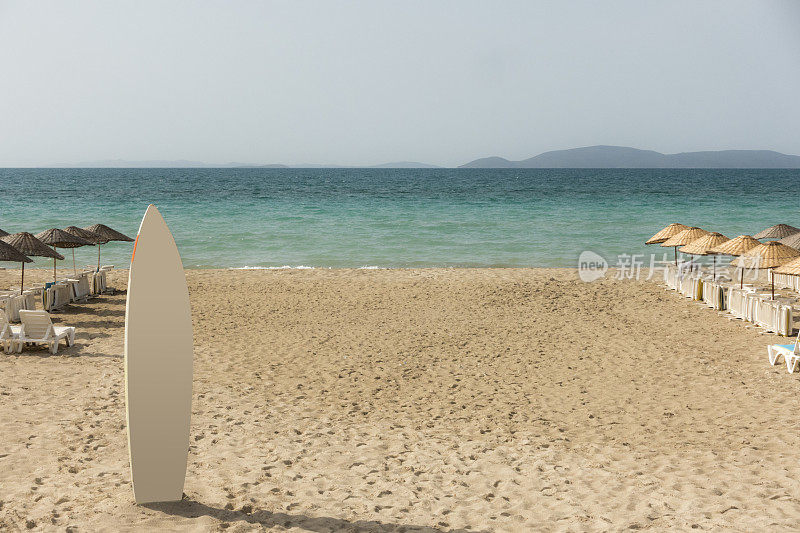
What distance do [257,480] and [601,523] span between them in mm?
2996

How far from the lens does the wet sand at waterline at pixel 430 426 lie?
16.6 ft

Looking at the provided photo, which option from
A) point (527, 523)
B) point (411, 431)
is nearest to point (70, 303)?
point (411, 431)

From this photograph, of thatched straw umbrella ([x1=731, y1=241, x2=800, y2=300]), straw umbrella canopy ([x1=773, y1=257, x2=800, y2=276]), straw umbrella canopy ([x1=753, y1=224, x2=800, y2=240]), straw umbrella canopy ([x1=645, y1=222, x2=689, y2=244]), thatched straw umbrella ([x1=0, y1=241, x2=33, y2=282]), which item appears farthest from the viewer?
straw umbrella canopy ([x1=645, y1=222, x2=689, y2=244])

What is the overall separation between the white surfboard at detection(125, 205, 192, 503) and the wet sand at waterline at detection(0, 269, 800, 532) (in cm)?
51

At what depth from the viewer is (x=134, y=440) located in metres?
4.70

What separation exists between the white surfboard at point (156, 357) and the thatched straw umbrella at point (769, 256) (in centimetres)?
1133

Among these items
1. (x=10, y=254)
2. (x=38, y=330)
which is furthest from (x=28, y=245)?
(x=38, y=330)

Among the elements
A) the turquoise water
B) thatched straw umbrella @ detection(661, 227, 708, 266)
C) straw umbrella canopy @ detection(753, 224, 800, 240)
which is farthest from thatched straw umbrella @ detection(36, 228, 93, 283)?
straw umbrella canopy @ detection(753, 224, 800, 240)

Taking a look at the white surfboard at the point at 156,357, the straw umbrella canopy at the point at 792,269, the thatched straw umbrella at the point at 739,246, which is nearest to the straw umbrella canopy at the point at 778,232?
the thatched straw umbrella at the point at 739,246

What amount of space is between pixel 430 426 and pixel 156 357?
350cm

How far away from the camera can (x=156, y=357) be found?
15.1ft

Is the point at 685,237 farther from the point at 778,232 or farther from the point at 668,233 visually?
the point at 778,232

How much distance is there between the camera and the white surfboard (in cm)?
452

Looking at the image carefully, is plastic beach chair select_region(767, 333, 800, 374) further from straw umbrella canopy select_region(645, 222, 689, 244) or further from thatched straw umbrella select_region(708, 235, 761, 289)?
straw umbrella canopy select_region(645, 222, 689, 244)
